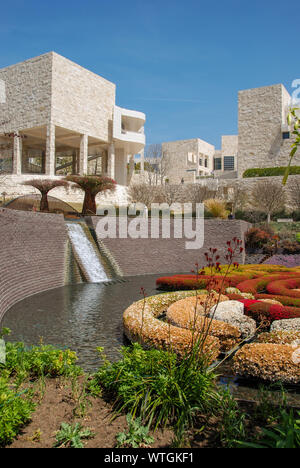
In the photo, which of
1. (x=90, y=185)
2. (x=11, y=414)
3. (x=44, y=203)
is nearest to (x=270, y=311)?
(x=11, y=414)

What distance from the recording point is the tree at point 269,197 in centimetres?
2944

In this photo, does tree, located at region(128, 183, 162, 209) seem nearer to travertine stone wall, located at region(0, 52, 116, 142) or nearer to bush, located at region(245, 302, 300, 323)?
travertine stone wall, located at region(0, 52, 116, 142)

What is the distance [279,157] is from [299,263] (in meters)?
22.2

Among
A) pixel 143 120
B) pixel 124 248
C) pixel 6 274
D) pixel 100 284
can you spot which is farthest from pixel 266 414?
pixel 143 120

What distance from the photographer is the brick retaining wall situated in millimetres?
16125

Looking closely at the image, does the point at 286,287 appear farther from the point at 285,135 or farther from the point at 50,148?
the point at 285,135

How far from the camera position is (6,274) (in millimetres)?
9320

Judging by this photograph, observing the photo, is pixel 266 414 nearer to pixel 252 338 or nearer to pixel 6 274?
pixel 252 338

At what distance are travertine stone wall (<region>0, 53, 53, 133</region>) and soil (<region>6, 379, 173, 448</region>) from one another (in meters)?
29.3

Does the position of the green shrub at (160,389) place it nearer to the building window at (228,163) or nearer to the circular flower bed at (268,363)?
the circular flower bed at (268,363)

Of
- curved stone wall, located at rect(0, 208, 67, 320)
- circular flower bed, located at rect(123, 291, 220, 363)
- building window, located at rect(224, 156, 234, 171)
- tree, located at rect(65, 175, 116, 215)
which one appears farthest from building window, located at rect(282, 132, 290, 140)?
circular flower bed, located at rect(123, 291, 220, 363)

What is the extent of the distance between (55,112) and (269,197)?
19.5 m

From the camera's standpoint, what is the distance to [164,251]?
712 inches

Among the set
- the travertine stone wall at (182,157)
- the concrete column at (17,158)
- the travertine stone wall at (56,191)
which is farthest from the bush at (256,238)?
the travertine stone wall at (182,157)
